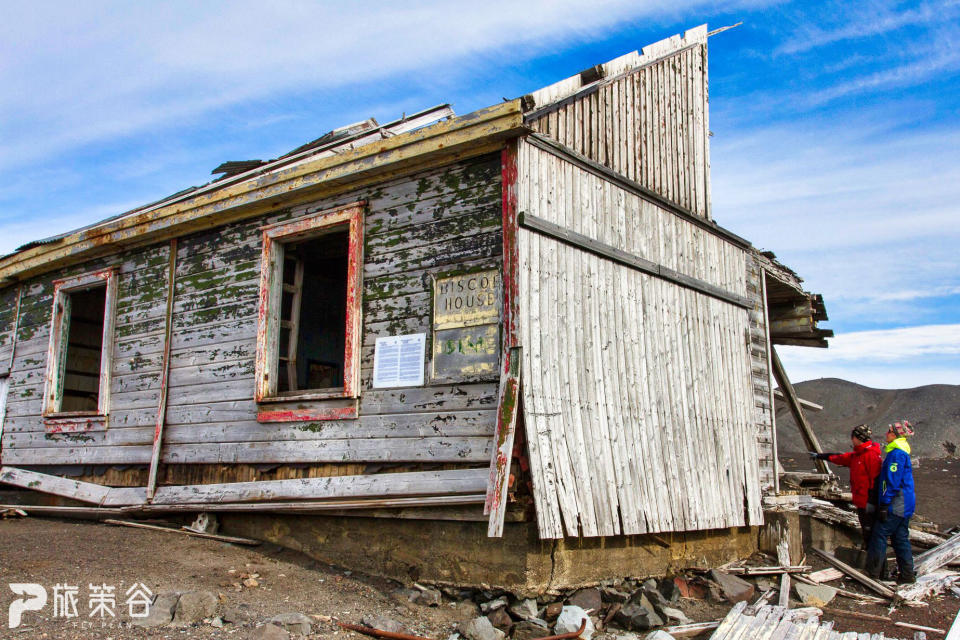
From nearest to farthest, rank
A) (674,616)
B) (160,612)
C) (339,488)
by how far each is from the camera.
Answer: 1. (160,612)
2. (674,616)
3. (339,488)

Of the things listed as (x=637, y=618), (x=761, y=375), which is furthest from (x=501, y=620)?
(x=761, y=375)

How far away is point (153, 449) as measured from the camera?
8.66 metres

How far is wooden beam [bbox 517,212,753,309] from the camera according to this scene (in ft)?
21.1

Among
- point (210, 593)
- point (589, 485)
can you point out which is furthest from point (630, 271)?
point (210, 593)

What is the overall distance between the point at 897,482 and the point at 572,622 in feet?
15.3

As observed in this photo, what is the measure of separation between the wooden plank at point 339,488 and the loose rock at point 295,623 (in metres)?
1.43

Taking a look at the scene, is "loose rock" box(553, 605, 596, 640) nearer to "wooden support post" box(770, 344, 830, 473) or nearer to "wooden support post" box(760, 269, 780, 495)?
"wooden support post" box(760, 269, 780, 495)

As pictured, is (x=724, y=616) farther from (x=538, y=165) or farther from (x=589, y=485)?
(x=538, y=165)

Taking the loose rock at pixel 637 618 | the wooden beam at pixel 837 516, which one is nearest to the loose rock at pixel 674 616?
the loose rock at pixel 637 618

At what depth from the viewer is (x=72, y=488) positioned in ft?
31.0

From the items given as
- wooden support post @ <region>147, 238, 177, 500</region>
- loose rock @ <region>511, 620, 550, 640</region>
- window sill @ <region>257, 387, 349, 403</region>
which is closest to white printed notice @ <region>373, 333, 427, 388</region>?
window sill @ <region>257, 387, 349, 403</region>

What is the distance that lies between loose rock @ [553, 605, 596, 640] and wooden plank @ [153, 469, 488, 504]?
1087 mm

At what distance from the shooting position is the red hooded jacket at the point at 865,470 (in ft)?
28.7

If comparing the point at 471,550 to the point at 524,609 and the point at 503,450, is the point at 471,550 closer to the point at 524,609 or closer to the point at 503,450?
the point at 524,609
